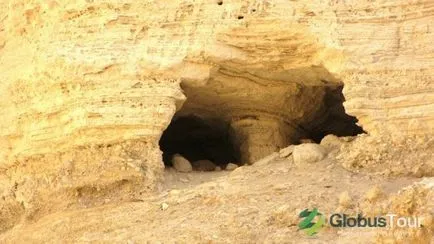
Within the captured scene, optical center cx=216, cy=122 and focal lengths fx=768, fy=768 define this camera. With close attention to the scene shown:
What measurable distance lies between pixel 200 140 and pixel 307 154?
2.52m

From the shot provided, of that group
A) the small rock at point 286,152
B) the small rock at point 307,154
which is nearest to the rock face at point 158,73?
the small rock at point 307,154

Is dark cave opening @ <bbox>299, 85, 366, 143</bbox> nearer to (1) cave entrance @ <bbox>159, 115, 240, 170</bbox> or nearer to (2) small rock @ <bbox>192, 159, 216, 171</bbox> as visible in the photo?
(1) cave entrance @ <bbox>159, 115, 240, 170</bbox>

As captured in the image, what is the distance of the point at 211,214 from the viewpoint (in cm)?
591

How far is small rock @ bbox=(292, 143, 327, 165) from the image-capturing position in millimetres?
6434

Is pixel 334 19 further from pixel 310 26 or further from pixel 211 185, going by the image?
pixel 211 185

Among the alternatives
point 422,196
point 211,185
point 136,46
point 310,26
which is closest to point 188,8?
point 136,46

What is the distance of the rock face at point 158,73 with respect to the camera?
6348 mm

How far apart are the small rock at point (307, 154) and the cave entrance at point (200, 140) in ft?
4.91

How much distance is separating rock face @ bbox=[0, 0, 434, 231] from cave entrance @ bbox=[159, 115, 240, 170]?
907 millimetres

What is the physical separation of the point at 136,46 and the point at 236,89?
107 cm

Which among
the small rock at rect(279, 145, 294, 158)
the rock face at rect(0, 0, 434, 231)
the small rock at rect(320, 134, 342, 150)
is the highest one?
the rock face at rect(0, 0, 434, 231)

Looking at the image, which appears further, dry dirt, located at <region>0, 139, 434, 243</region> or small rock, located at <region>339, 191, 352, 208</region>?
small rock, located at <region>339, 191, 352, 208</region>

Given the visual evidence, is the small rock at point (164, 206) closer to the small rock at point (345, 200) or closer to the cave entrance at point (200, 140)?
the small rock at point (345, 200)

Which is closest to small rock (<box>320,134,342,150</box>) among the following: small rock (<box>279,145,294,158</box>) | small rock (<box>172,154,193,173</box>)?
small rock (<box>279,145,294,158</box>)
